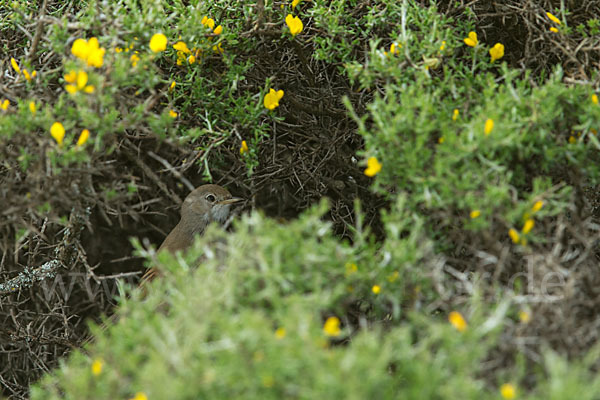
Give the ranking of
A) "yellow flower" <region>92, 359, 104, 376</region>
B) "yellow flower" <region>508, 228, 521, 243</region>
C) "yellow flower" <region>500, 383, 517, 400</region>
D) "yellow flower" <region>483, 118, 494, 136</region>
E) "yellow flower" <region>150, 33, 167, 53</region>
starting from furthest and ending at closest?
"yellow flower" <region>150, 33, 167, 53</region> → "yellow flower" <region>483, 118, 494, 136</region> → "yellow flower" <region>508, 228, 521, 243</region> → "yellow flower" <region>92, 359, 104, 376</region> → "yellow flower" <region>500, 383, 517, 400</region>

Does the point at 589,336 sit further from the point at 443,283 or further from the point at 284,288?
the point at 284,288

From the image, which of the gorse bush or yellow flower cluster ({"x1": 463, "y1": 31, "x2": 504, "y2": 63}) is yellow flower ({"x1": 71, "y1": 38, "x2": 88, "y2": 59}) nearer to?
the gorse bush

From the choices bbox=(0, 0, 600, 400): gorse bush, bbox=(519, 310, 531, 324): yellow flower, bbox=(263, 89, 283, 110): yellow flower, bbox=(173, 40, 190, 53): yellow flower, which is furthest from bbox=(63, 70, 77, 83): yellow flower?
bbox=(519, 310, 531, 324): yellow flower

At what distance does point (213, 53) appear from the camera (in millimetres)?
3283

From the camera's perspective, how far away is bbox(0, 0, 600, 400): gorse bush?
182 centimetres

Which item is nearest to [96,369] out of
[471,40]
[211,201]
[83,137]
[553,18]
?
[83,137]

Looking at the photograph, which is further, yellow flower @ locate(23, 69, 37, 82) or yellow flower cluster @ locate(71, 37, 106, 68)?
yellow flower @ locate(23, 69, 37, 82)

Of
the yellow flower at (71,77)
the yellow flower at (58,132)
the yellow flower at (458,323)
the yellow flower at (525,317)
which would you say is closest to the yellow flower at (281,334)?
the yellow flower at (458,323)

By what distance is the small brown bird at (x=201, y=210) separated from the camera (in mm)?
4008

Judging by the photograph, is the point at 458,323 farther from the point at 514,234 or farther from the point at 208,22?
the point at 208,22

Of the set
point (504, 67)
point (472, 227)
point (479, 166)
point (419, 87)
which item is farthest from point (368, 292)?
point (504, 67)

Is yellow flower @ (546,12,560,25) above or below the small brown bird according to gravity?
above

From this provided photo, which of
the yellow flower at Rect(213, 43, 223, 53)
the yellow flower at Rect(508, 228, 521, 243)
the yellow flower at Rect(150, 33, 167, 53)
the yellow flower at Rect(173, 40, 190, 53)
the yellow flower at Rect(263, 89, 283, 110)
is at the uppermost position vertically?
the yellow flower at Rect(150, 33, 167, 53)

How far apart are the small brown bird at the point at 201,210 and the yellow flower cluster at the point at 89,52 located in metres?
1.54
